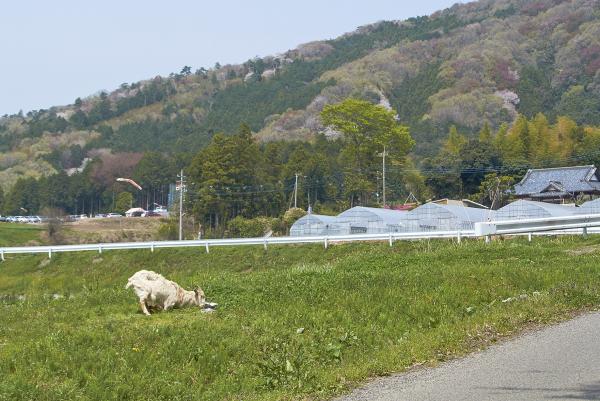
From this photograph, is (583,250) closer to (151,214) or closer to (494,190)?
(494,190)

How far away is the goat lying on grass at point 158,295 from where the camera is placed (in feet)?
41.5

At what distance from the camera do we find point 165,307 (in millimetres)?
12766

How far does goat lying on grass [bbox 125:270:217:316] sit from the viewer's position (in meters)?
12.6

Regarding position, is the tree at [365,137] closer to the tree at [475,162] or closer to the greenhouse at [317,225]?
the tree at [475,162]

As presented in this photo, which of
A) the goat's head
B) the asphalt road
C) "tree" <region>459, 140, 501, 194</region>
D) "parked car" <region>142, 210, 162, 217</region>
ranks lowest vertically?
the asphalt road

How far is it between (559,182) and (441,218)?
20820 mm

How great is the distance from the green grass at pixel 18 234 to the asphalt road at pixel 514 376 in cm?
6615

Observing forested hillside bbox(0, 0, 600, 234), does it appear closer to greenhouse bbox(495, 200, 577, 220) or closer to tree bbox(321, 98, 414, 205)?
tree bbox(321, 98, 414, 205)

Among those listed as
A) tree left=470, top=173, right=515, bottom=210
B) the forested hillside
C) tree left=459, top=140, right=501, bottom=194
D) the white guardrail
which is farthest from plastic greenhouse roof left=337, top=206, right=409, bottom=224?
tree left=459, top=140, right=501, bottom=194

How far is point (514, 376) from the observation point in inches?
289

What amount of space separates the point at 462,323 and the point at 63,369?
4.80 metres

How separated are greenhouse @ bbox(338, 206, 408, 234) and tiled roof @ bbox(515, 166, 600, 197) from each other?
58.5ft

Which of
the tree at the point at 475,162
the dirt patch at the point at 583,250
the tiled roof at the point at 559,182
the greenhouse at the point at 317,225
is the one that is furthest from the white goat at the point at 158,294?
the tree at the point at 475,162

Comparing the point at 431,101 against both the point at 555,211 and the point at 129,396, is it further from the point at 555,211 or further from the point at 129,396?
the point at 129,396
